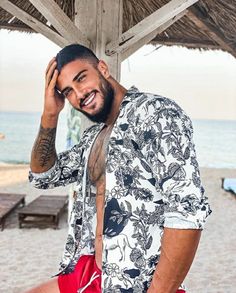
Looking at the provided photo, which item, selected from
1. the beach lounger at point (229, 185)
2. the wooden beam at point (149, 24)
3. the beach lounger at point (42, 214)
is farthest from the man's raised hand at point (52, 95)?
the beach lounger at point (229, 185)

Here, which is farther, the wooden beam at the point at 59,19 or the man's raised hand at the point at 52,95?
the wooden beam at the point at 59,19

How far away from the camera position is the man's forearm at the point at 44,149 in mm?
1745

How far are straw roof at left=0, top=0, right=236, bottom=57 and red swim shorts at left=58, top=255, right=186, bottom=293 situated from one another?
10.0ft

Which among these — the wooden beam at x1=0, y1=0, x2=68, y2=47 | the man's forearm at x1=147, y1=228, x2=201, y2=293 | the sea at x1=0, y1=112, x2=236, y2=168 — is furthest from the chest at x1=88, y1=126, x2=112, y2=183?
the sea at x1=0, y1=112, x2=236, y2=168

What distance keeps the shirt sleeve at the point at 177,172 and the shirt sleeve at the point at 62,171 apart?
21.3 inches

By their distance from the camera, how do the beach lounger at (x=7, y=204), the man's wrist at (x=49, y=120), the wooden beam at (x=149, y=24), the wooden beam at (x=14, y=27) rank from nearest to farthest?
the man's wrist at (x=49, y=120) → the wooden beam at (x=149, y=24) → the wooden beam at (x=14, y=27) → the beach lounger at (x=7, y=204)

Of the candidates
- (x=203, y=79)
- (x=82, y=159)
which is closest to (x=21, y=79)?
(x=203, y=79)

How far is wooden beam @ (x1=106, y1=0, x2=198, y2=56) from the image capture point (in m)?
2.69

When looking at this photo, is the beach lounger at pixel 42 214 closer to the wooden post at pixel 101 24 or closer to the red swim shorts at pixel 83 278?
the wooden post at pixel 101 24

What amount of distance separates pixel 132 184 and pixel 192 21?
3.83 meters

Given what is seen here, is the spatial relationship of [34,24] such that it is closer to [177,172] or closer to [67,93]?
[67,93]

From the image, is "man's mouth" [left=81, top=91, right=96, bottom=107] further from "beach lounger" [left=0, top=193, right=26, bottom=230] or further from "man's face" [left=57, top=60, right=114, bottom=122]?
"beach lounger" [left=0, top=193, right=26, bottom=230]

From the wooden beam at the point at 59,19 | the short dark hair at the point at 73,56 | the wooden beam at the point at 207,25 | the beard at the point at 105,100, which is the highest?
the wooden beam at the point at 207,25

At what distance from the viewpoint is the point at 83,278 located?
164 centimetres
